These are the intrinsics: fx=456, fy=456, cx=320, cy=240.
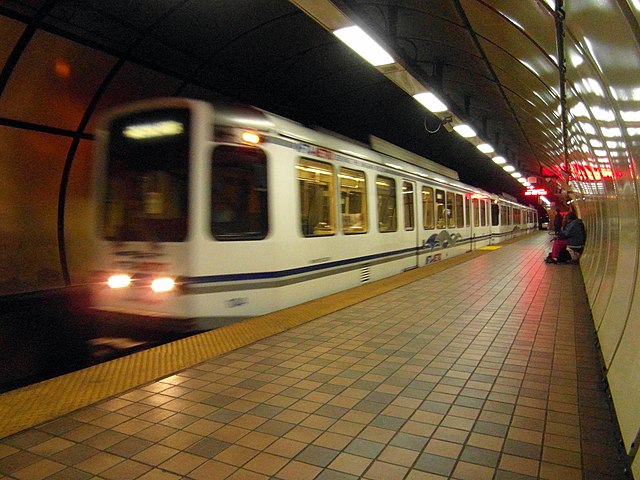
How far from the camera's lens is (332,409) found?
336 cm

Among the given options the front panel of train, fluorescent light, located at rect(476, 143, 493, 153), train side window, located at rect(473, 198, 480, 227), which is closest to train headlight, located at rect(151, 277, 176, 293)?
the front panel of train

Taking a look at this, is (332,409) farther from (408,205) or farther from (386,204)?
(408,205)

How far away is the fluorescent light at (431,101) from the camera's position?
828cm

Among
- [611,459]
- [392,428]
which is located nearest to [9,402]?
[392,428]

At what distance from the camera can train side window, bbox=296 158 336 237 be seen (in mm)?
6434

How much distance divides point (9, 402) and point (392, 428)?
2.84 m

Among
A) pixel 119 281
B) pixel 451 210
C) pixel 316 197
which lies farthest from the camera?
pixel 451 210

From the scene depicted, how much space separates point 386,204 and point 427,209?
2.86 m

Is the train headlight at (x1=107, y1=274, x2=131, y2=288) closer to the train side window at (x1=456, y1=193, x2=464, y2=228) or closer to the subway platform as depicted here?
the subway platform

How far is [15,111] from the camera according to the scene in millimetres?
8172

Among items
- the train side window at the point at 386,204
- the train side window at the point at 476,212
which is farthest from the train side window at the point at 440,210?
the train side window at the point at 476,212

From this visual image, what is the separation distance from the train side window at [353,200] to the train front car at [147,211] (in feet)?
10.1

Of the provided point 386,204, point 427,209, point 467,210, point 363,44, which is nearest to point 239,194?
point 363,44

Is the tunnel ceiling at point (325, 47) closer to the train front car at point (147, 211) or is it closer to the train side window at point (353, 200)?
the train side window at point (353, 200)
